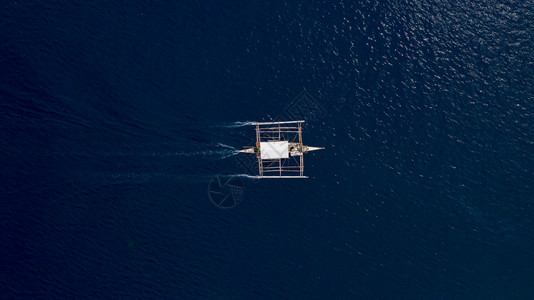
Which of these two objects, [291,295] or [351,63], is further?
[351,63]

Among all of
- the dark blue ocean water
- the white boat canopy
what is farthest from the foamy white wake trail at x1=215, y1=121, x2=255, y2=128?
the white boat canopy

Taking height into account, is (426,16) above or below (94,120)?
above

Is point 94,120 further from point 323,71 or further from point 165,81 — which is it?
point 323,71

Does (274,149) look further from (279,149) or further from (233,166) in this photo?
(233,166)

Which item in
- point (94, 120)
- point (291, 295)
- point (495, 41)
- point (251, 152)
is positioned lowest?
point (291, 295)

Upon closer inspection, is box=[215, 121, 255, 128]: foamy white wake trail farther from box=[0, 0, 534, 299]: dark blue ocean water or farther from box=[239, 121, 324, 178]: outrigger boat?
box=[239, 121, 324, 178]: outrigger boat

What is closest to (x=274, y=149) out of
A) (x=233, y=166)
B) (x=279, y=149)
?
(x=279, y=149)

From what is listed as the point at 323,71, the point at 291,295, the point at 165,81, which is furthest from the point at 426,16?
the point at 291,295

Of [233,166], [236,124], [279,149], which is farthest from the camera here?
[236,124]
